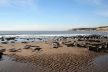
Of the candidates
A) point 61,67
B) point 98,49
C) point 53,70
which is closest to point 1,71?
point 53,70

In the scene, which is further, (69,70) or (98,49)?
(98,49)

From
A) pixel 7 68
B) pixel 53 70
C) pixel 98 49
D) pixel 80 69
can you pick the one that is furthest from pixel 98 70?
pixel 98 49

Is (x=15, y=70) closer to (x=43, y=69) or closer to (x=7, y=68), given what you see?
(x=7, y=68)

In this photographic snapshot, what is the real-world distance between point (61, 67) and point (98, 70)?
3433 mm

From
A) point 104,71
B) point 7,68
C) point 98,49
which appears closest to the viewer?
point 104,71

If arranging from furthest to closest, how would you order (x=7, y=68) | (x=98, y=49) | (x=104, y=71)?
(x=98, y=49)
(x=7, y=68)
(x=104, y=71)

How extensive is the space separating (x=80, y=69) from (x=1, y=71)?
7140 millimetres

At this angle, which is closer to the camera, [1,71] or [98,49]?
[1,71]

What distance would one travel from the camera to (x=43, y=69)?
13.5 metres

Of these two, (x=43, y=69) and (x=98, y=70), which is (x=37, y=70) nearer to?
(x=43, y=69)

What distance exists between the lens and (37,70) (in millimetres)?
13109

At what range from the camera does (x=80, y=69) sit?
1343 centimetres

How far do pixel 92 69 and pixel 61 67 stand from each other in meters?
2.91

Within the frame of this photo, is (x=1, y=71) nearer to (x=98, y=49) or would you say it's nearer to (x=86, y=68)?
(x=86, y=68)
